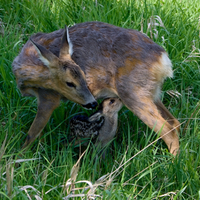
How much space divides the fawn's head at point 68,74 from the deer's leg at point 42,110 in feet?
0.58

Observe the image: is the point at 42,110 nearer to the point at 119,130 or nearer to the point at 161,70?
the point at 119,130

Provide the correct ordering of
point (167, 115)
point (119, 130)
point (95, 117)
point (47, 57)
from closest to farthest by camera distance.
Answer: point (47, 57) → point (95, 117) → point (167, 115) → point (119, 130)

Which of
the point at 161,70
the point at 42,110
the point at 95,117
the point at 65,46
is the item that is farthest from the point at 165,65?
the point at 42,110

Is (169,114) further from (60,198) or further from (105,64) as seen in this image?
(60,198)

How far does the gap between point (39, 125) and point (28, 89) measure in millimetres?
467

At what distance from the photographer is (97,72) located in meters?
4.15

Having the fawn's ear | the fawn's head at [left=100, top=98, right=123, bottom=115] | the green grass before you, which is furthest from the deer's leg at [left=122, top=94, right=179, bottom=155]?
the fawn's ear

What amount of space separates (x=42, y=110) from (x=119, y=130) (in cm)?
100

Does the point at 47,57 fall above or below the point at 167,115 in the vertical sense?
above

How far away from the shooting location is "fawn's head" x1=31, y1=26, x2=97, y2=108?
4035 mm

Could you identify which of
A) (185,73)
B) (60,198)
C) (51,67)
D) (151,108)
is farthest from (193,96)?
(60,198)

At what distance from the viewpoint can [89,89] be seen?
426cm

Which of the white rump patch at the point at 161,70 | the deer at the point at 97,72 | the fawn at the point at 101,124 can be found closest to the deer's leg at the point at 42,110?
the deer at the point at 97,72

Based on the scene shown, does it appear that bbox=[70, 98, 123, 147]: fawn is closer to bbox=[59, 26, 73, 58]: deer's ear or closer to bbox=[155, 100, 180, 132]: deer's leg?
bbox=[155, 100, 180, 132]: deer's leg
